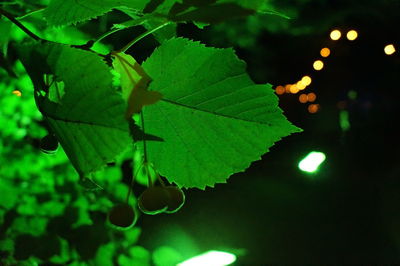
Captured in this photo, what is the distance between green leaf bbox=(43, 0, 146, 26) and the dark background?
3482 millimetres

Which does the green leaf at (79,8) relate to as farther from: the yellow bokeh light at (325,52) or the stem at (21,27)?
the yellow bokeh light at (325,52)

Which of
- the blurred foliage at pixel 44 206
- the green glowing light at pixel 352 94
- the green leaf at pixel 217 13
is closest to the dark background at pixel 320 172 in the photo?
the green glowing light at pixel 352 94

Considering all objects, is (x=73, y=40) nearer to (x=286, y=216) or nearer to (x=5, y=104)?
(x=5, y=104)

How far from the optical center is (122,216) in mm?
620

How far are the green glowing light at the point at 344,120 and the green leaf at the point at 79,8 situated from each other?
5.87 metres

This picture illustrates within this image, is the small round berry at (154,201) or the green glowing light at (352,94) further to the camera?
the green glowing light at (352,94)

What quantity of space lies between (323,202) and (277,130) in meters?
4.76

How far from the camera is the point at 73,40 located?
140cm

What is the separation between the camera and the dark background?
4.55 m

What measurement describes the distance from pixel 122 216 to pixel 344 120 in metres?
6.11

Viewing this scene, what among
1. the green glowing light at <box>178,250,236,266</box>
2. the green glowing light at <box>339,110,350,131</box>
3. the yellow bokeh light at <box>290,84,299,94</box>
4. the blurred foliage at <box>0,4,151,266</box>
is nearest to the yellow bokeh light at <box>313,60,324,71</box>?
the yellow bokeh light at <box>290,84,299,94</box>

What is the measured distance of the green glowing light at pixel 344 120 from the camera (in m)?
6.12

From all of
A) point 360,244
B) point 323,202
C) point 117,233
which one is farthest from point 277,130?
point 323,202

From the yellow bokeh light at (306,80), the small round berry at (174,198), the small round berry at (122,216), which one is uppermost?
the yellow bokeh light at (306,80)
